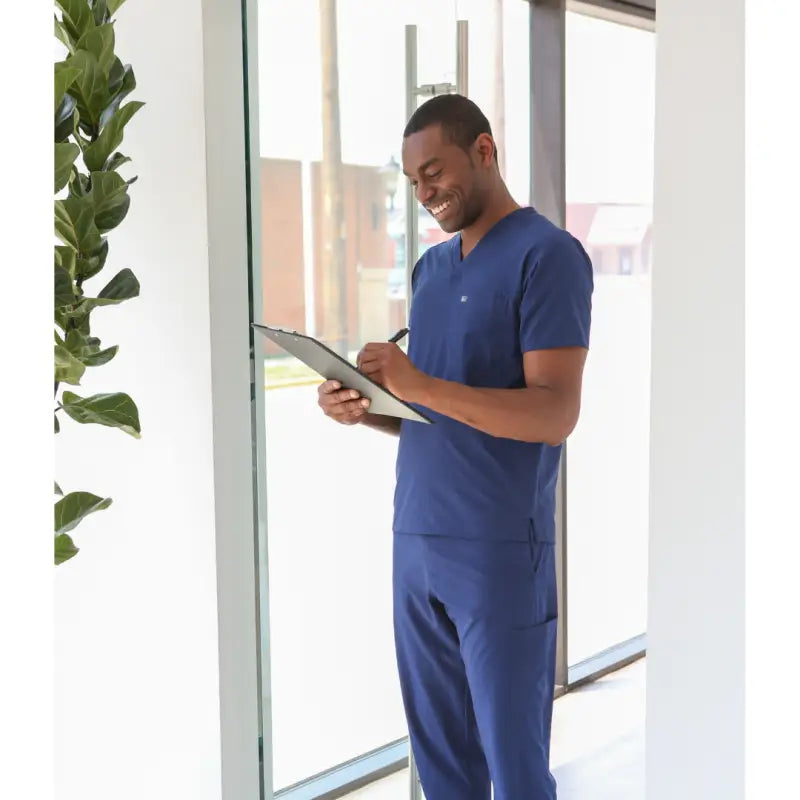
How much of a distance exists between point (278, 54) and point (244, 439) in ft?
2.51

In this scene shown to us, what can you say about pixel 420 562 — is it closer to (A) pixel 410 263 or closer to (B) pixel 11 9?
(A) pixel 410 263

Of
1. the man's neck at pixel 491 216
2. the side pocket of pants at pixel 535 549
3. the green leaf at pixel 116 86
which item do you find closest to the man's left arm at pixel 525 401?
the side pocket of pants at pixel 535 549

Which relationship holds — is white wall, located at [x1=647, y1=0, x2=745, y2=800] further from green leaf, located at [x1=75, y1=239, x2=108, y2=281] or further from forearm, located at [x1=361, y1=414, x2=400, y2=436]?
green leaf, located at [x1=75, y1=239, x2=108, y2=281]

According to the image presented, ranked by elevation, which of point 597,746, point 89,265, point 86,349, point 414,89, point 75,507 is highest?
point 414,89

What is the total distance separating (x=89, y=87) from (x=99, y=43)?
0.06m

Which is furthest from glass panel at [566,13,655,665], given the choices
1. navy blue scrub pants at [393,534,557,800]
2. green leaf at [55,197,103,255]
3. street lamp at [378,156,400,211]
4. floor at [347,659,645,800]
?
green leaf at [55,197,103,255]

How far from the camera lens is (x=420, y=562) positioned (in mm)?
1958

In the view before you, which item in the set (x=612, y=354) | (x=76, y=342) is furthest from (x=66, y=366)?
(x=612, y=354)

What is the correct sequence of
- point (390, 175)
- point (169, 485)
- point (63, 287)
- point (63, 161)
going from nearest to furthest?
point (63, 161) < point (63, 287) < point (169, 485) < point (390, 175)

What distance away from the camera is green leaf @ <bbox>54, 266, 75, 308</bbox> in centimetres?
157

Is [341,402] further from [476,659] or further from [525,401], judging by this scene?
[476,659]

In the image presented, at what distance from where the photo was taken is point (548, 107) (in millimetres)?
2902

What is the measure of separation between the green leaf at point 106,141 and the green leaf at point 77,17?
0.41 ft
